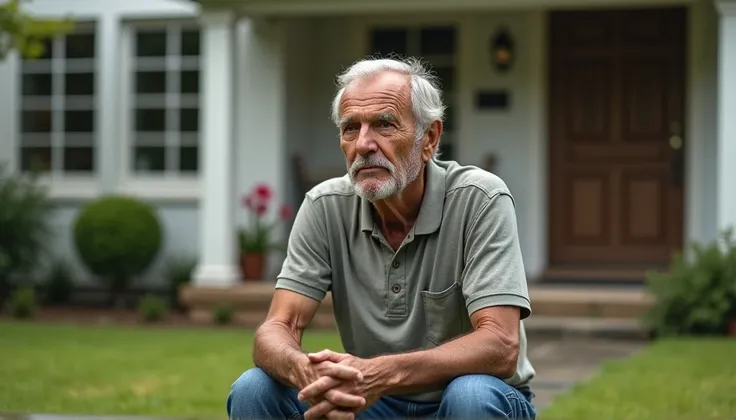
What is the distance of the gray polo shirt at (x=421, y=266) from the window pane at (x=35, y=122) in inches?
369

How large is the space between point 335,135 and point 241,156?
41.2 inches

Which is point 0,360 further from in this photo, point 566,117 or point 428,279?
point 566,117

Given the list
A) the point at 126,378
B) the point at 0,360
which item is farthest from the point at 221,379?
the point at 0,360

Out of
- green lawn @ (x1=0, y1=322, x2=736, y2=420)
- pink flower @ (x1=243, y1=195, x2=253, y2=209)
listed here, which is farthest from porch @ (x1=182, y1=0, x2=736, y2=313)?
green lawn @ (x1=0, y1=322, x2=736, y2=420)

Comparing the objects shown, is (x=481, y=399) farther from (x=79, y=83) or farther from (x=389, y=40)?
(x=79, y=83)

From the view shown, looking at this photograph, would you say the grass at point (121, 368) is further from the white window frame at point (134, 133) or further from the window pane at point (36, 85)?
the window pane at point (36, 85)

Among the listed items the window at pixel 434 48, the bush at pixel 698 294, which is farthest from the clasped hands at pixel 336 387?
the window at pixel 434 48

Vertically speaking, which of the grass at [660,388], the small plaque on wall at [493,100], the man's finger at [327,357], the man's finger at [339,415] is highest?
the small plaque on wall at [493,100]

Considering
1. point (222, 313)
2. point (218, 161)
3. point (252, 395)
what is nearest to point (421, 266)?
point (252, 395)

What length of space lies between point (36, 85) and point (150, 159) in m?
1.54

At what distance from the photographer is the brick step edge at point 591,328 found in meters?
8.54

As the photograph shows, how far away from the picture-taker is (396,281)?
9.75 feet

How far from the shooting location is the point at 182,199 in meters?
11.2

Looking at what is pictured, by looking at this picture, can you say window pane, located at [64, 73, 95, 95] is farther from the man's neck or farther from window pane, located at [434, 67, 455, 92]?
the man's neck
